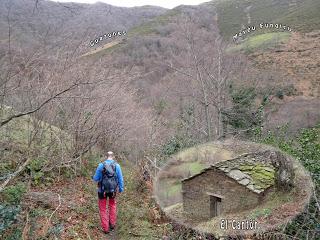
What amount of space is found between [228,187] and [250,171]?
51 centimetres

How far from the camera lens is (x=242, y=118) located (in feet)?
46.5

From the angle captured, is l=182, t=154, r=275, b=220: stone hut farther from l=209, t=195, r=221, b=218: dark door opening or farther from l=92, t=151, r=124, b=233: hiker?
l=92, t=151, r=124, b=233: hiker

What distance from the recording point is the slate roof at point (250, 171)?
610 cm

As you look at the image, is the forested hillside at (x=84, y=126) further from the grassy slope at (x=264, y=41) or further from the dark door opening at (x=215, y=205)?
the grassy slope at (x=264, y=41)

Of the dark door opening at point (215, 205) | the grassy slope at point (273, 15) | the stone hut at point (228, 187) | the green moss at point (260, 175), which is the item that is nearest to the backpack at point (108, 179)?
the stone hut at point (228, 187)

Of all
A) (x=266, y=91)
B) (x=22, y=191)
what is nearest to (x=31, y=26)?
(x=22, y=191)

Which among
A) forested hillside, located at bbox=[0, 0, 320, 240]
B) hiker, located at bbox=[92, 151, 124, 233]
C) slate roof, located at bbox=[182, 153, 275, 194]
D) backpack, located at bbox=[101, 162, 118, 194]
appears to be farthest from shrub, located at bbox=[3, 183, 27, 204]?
slate roof, located at bbox=[182, 153, 275, 194]

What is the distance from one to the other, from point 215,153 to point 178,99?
15.6 metres

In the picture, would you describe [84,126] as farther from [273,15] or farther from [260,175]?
[273,15]

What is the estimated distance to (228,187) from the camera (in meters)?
6.60

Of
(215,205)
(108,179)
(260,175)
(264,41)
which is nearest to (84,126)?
(108,179)

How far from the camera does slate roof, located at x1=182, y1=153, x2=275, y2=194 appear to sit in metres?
6.10

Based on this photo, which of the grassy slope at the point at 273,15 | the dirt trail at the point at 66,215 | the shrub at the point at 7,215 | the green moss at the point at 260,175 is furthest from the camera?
the grassy slope at the point at 273,15

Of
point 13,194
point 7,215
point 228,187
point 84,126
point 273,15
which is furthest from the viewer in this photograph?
point 273,15
